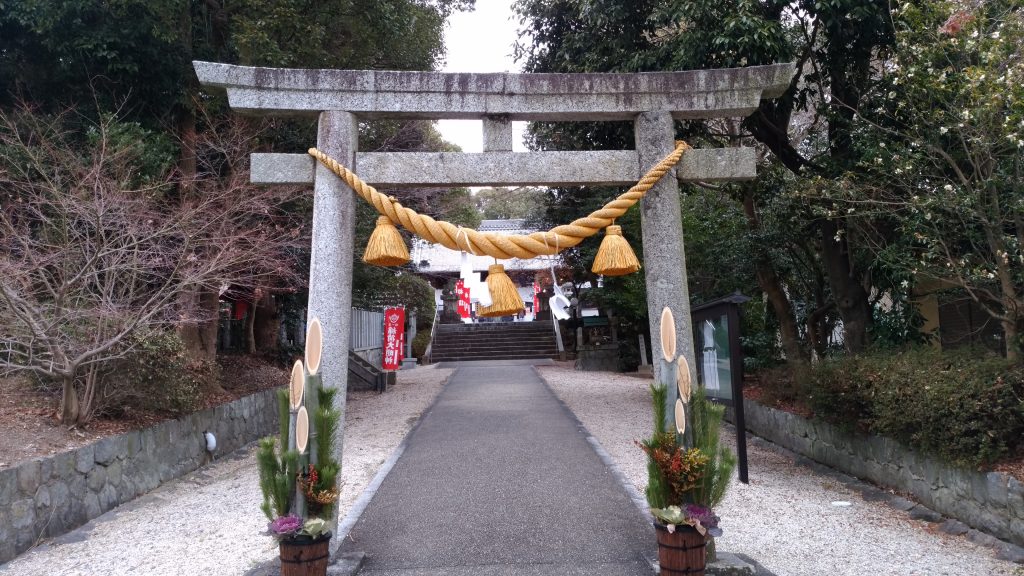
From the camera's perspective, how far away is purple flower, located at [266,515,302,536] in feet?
12.8

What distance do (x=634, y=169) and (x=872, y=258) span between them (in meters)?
5.14

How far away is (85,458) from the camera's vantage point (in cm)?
655

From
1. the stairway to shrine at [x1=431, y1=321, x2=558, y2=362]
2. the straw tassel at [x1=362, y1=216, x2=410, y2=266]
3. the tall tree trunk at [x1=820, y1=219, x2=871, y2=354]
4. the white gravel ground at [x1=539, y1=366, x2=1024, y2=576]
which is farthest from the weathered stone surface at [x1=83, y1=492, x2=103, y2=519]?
the stairway to shrine at [x1=431, y1=321, x2=558, y2=362]

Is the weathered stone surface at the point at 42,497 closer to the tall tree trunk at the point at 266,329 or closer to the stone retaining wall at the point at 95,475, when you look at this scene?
the stone retaining wall at the point at 95,475

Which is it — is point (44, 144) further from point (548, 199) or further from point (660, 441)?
point (548, 199)

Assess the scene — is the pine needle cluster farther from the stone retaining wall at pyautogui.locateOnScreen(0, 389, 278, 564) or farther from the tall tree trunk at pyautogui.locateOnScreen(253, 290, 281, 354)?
the tall tree trunk at pyautogui.locateOnScreen(253, 290, 281, 354)

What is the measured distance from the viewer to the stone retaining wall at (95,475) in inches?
220

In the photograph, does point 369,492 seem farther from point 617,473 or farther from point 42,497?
point 42,497

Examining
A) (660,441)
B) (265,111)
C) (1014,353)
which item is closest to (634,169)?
(660,441)

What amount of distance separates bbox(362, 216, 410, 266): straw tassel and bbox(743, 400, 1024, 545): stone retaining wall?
500 centimetres

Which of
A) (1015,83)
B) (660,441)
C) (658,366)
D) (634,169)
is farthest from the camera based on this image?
(1015,83)

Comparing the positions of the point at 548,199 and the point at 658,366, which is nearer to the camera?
the point at 658,366

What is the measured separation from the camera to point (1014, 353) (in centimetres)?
596

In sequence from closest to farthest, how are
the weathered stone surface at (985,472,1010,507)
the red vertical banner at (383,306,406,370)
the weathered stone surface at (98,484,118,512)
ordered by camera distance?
the weathered stone surface at (985,472,1010,507) → the weathered stone surface at (98,484,118,512) → the red vertical banner at (383,306,406,370)
